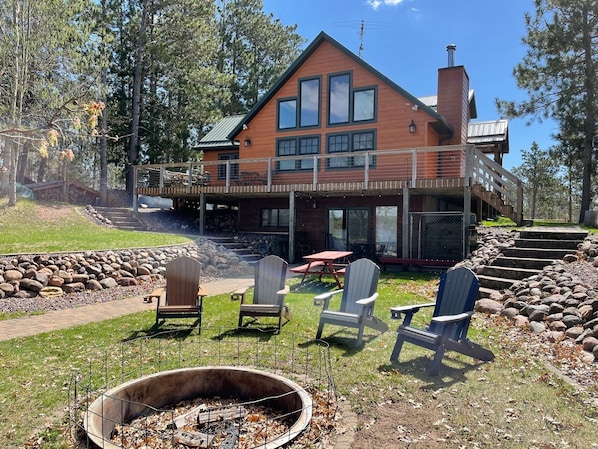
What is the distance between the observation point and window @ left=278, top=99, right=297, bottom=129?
17.7 metres

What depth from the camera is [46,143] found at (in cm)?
350

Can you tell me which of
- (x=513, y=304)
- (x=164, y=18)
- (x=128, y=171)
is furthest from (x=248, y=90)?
(x=513, y=304)

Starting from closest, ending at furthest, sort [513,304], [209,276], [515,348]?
[515,348]
[513,304]
[209,276]

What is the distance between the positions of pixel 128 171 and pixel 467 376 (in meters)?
25.1

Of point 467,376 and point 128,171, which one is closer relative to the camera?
point 467,376

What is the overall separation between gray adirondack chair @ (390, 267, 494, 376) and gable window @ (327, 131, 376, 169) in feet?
35.4

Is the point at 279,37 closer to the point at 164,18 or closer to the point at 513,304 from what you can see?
the point at 164,18

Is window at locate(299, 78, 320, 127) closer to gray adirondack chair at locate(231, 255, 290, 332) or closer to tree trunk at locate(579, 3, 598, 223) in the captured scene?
tree trunk at locate(579, 3, 598, 223)

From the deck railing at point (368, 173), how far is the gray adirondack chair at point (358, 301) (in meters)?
7.31

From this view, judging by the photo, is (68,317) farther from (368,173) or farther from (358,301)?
(368,173)

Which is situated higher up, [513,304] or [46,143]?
[46,143]

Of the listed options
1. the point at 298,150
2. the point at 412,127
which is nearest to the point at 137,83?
the point at 298,150

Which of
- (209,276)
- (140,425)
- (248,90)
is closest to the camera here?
(140,425)

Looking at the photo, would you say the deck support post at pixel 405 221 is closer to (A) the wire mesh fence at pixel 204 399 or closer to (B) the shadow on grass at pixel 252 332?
(B) the shadow on grass at pixel 252 332
